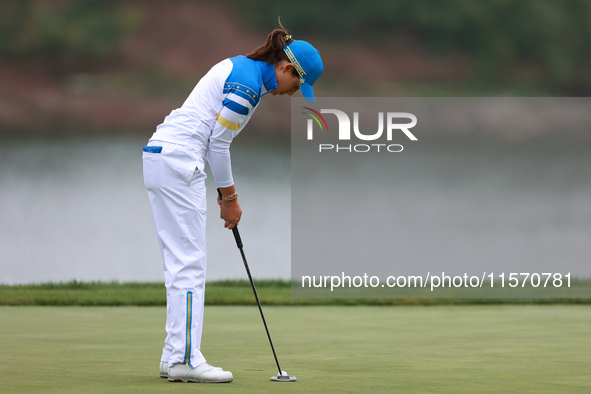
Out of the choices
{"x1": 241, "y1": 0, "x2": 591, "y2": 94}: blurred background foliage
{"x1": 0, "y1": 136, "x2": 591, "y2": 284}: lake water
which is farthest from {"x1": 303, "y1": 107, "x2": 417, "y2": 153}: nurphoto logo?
{"x1": 241, "y1": 0, "x2": 591, "y2": 94}: blurred background foliage

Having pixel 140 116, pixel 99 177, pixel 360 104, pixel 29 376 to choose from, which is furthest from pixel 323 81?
pixel 29 376

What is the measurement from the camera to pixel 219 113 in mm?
2557

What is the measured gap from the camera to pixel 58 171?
7277mm

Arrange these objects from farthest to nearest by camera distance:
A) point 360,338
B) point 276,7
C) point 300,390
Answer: point 276,7
point 360,338
point 300,390

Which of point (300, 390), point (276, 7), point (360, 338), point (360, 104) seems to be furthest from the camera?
point (276, 7)

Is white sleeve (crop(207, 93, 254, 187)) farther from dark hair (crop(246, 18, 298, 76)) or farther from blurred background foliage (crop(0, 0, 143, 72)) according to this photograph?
blurred background foliage (crop(0, 0, 143, 72))

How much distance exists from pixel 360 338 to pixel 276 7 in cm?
470

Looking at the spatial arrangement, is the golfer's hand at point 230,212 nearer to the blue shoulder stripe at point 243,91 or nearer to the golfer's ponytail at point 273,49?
the blue shoulder stripe at point 243,91

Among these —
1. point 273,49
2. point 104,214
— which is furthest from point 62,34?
point 273,49

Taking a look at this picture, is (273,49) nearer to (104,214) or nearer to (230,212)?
(230,212)

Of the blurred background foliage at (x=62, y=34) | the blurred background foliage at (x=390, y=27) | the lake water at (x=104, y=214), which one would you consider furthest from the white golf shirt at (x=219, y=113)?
the blurred background foliage at (x=62, y=34)

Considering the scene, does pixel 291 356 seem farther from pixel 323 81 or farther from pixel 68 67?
pixel 68 67

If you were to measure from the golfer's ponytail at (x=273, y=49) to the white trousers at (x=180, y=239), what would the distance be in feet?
1.35

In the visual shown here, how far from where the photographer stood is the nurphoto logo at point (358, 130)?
6883 mm
